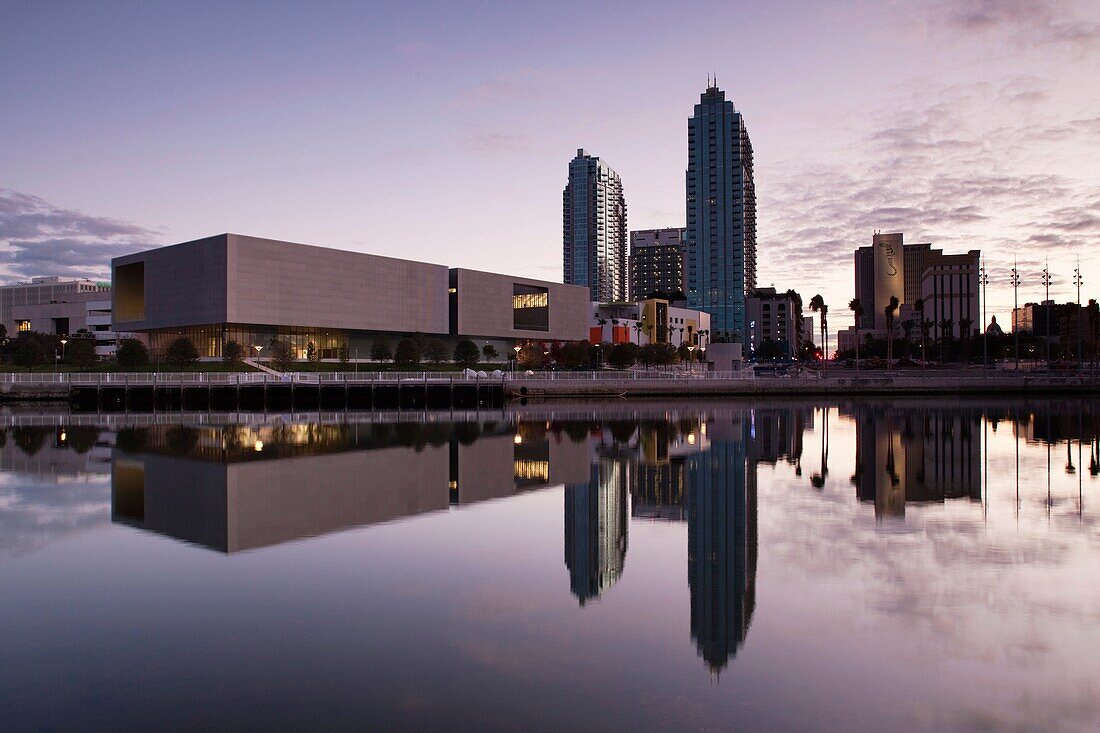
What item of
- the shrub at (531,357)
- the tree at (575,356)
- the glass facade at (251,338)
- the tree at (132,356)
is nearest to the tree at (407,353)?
the glass facade at (251,338)

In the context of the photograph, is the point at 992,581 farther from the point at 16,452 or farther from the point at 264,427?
the point at 264,427

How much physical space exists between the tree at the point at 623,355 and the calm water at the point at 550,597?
78711 millimetres

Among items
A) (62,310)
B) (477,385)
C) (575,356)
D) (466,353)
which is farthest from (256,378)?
(62,310)

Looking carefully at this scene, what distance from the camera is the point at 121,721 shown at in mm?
7480

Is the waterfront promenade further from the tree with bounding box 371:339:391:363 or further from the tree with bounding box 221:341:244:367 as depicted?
the tree with bounding box 371:339:391:363

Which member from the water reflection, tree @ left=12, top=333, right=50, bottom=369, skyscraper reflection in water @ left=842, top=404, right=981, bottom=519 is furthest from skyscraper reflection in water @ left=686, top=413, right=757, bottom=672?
tree @ left=12, top=333, right=50, bottom=369

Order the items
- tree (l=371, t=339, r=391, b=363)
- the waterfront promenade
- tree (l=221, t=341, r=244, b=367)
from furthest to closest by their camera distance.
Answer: tree (l=371, t=339, r=391, b=363) < tree (l=221, t=341, r=244, b=367) < the waterfront promenade

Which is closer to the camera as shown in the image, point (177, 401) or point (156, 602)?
point (156, 602)

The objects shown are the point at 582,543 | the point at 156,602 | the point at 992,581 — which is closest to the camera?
the point at 156,602

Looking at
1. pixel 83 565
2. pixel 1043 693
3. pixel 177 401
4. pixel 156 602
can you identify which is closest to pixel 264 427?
pixel 177 401

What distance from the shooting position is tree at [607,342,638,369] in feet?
348

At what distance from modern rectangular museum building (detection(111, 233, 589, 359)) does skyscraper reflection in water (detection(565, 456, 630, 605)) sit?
2893 inches

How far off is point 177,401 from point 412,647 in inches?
2609

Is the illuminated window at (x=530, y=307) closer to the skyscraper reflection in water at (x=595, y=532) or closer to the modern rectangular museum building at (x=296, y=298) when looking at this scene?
the modern rectangular museum building at (x=296, y=298)
